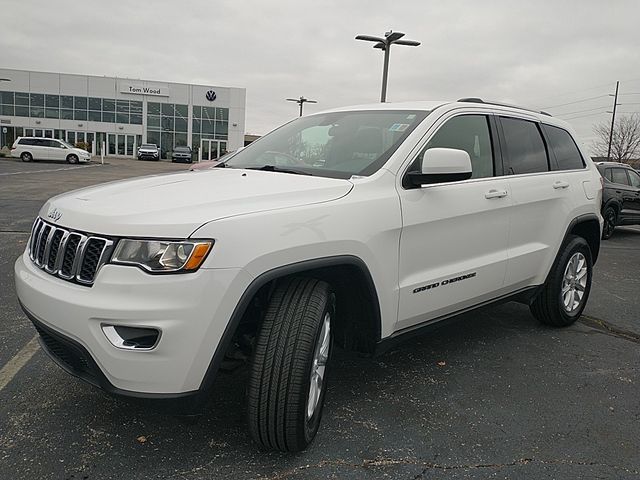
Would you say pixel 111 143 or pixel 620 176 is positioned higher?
pixel 620 176

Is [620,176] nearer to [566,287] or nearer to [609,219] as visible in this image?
[609,219]

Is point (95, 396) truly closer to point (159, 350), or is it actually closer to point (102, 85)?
point (159, 350)

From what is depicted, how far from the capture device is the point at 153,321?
2.12 meters

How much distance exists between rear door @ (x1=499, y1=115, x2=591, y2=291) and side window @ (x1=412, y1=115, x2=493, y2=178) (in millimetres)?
211

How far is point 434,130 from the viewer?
3318 millimetres

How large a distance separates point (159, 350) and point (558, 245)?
3381 millimetres

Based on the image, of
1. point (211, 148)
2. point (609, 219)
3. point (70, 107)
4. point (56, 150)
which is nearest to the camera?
point (609, 219)

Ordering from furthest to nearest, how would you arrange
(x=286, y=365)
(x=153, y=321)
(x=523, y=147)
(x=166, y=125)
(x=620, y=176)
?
(x=166, y=125), (x=620, y=176), (x=523, y=147), (x=286, y=365), (x=153, y=321)

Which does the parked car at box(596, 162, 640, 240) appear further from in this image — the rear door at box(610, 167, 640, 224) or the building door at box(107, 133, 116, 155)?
the building door at box(107, 133, 116, 155)

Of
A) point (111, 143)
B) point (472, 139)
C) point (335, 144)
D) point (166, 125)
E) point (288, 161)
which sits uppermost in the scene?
point (166, 125)

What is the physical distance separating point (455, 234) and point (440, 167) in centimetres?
53

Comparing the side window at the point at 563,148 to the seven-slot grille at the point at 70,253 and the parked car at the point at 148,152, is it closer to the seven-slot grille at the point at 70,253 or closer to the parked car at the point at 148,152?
the seven-slot grille at the point at 70,253

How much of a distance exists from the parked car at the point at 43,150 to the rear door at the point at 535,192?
35.3 metres

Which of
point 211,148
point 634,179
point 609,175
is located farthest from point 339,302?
point 211,148
